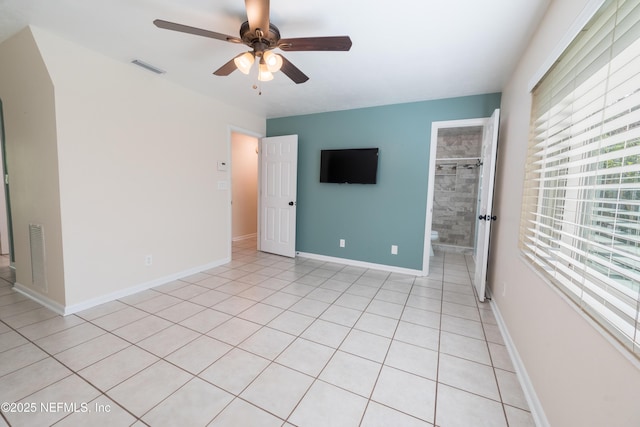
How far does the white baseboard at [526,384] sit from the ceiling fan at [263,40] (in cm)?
230

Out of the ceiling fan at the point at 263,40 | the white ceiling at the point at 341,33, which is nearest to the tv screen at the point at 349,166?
the white ceiling at the point at 341,33

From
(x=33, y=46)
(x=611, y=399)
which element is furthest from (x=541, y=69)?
(x=33, y=46)

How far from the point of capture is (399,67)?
2.51 metres

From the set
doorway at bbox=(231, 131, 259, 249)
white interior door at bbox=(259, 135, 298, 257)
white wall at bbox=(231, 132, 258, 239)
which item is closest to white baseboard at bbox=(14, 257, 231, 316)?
white interior door at bbox=(259, 135, 298, 257)

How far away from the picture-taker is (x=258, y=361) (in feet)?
5.86

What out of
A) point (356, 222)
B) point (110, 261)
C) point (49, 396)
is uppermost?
point (356, 222)

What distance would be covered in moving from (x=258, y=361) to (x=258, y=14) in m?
2.24

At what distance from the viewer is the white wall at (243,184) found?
5.30m

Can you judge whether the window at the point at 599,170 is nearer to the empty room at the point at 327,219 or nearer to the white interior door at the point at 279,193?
the empty room at the point at 327,219

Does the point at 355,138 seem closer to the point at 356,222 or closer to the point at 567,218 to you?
the point at 356,222

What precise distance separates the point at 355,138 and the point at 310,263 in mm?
2072

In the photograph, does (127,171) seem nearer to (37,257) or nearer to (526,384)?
(37,257)

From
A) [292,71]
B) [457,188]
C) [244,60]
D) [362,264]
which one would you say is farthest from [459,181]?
[244,60]

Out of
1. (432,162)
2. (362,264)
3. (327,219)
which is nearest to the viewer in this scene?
(432,162)
